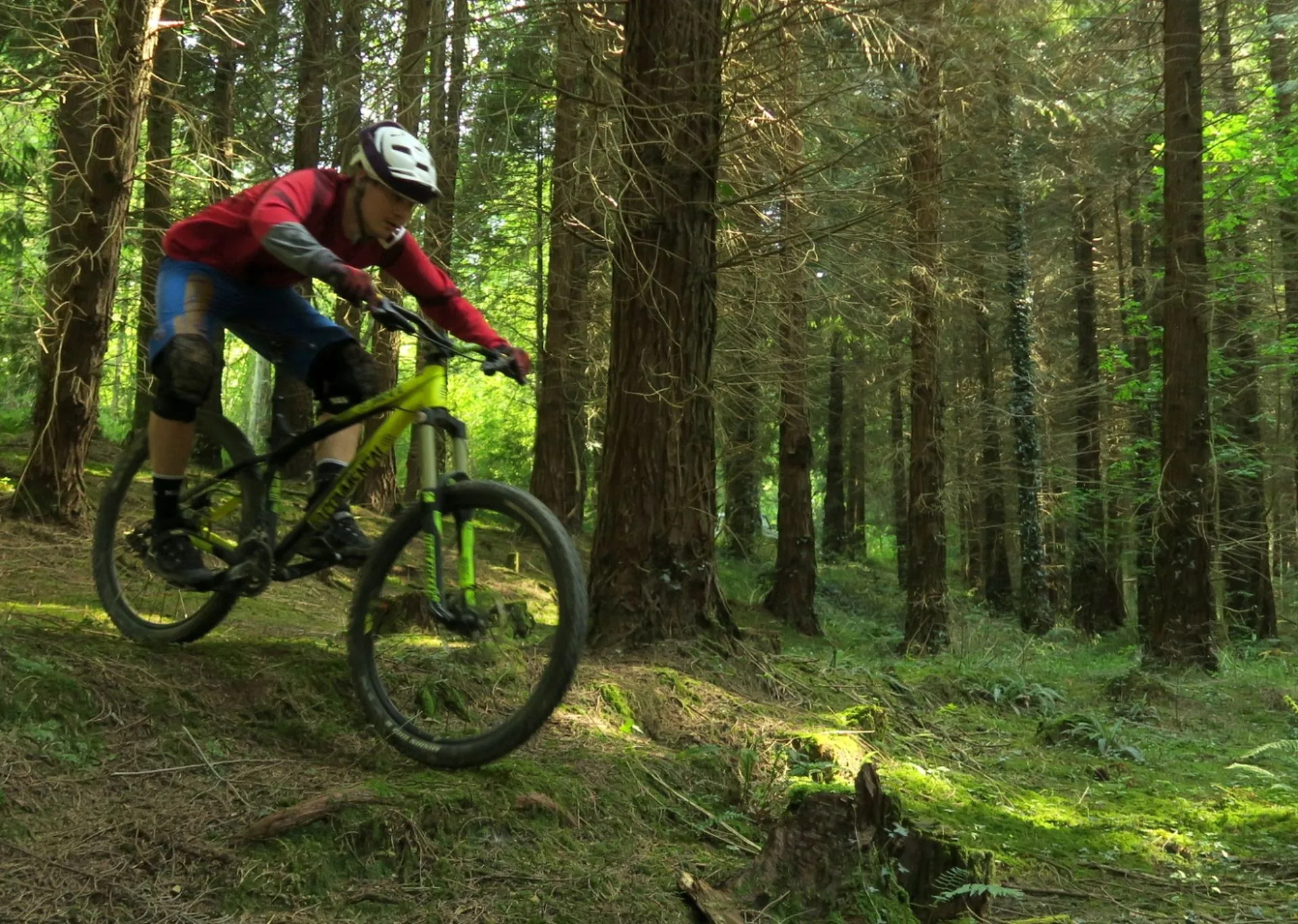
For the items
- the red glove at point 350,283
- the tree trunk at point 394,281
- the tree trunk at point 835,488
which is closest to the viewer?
the red glove at point 350,283

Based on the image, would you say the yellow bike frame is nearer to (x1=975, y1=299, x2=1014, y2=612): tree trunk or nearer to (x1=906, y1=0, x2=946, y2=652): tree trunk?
(x1=906, y1=0, x2=946, y2=652): tree trunk

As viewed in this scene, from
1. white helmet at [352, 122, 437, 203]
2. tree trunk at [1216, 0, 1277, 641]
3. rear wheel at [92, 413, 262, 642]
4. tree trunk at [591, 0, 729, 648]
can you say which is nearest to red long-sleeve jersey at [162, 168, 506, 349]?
white helmet at [352, 122, 437, 203]

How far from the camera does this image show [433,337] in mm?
3332

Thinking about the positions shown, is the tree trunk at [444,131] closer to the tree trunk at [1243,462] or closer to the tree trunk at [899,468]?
the tree trunk at [899,468]

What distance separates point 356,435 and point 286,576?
615mm

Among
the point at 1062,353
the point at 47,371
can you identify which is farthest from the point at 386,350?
the point at 1062,353

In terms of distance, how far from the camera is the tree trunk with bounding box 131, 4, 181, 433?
834cm

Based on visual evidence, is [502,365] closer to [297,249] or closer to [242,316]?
[297,249]

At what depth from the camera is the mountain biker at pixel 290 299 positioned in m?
3.37

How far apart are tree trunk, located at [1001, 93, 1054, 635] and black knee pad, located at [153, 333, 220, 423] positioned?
15.9 metres

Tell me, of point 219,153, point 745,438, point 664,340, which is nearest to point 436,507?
point 664,340

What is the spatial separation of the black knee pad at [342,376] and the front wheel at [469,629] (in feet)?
2.26

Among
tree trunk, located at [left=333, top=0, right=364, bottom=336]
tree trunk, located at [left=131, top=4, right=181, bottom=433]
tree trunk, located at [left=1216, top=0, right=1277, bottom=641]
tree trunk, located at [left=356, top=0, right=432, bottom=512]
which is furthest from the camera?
tree trunk, located at [left=1216, top=0, right=1277, bottom=641]

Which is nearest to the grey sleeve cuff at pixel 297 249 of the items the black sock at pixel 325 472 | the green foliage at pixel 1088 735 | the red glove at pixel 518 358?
the red glove at pixel 518 358
